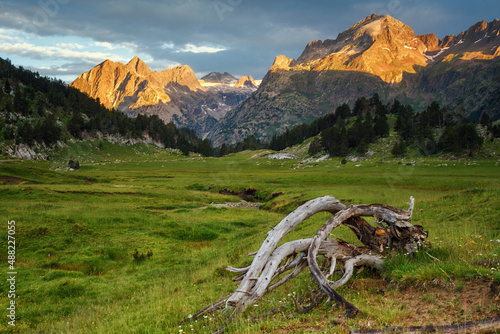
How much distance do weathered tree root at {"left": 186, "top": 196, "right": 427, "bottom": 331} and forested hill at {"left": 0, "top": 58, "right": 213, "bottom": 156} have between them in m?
142

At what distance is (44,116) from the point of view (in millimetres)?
149000

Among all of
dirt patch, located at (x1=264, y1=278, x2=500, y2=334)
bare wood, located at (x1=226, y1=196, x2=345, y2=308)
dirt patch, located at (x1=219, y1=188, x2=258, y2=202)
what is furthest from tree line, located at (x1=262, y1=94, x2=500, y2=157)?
dirt patch, located at (x1=264, y1=278, x2=500, y2=334)

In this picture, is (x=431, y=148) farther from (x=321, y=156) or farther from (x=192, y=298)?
(x=192, y=298)

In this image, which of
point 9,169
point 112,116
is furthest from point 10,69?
point 9,169

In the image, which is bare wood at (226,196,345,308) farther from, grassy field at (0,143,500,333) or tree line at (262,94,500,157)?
tree line at (262,94,500,157)

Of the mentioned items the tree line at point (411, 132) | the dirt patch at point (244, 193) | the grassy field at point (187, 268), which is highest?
the tree line at point (411, 132)

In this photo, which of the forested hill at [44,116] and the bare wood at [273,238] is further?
the forested hill at [44,116]

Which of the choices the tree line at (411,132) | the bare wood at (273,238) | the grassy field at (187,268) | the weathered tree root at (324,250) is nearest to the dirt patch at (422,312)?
the grassy field at (187,268)

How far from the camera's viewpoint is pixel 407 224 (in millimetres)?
9836

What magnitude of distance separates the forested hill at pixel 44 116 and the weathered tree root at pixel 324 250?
142m

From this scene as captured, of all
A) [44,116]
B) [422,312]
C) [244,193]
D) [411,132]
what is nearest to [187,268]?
[422,312]

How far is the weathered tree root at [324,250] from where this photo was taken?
26.6ft

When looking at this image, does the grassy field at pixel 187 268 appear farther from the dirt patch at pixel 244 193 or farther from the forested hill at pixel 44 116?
the forested hill at pixel 44 116

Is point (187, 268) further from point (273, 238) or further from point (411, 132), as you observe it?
point (411, 132)
